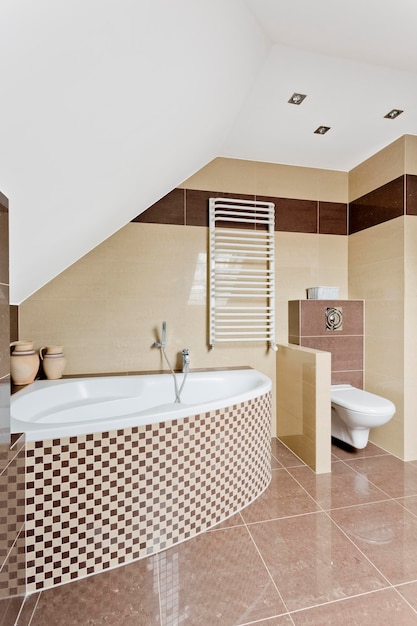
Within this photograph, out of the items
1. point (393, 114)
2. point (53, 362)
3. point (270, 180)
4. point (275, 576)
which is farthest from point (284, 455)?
point (393, 114)

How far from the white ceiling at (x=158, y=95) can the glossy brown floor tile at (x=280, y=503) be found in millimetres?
1851

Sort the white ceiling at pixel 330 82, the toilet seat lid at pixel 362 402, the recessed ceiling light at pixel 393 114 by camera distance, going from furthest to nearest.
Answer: the toilet seat lid at pixel 362 402 → the recessed ceiling light at pixel 393 114 → the white ceiling at pixel 330 82

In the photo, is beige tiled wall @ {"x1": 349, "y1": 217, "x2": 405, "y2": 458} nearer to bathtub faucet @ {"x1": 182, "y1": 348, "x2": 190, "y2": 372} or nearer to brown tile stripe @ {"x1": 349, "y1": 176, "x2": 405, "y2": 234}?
brown tile stripe @ {"x1": 349, "y1": 176, "x2": 405, "y2": 234}

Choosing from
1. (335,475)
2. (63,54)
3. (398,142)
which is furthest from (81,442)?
(398,142)

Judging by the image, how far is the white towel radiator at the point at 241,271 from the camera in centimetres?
273

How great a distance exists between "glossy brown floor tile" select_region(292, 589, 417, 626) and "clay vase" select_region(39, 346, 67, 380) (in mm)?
1930

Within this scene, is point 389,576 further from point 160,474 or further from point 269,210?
point 269,210

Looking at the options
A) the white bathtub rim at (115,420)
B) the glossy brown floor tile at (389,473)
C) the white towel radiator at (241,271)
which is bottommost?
the glossy brown floor tile at (389,473)

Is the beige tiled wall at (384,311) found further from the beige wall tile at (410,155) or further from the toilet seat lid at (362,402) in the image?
the beige wall tile at (410,155)

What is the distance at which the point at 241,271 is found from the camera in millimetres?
2816

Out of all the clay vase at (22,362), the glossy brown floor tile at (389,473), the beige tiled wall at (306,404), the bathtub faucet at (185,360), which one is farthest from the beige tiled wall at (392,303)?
the clay vase at (22,362)

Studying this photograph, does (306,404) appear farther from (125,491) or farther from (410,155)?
(410,155)

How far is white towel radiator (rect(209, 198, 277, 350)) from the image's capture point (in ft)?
8.95

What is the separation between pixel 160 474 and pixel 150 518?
0.65ft
